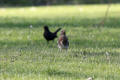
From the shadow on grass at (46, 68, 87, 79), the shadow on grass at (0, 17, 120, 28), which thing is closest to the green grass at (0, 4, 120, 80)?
the shadow on grass at (46, 68, 87, 79)

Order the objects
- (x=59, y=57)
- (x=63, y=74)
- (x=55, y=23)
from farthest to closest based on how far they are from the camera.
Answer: (x=55, y=23) → (x=59, y=57) → (x=63, y=74)

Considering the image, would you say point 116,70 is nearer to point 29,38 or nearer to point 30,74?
point 30,74

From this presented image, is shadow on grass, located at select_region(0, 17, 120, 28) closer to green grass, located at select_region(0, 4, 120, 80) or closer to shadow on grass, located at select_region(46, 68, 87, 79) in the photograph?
green grass, located at select_region(0, 4, 120, 80)

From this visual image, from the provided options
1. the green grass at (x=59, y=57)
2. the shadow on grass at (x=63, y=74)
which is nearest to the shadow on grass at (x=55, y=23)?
the green grass at (x=59, y=57)

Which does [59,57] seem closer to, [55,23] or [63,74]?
[63,74]

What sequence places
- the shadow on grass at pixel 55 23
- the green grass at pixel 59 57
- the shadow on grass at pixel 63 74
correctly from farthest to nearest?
the shadow on grass at pixel 55 23 < the green grass at pixel 59 57 < the shadow on grass at pixel 63 74

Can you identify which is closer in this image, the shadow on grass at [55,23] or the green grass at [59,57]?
the green grass at [59,57]

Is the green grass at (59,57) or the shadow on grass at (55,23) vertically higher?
the green grass at (59,57)

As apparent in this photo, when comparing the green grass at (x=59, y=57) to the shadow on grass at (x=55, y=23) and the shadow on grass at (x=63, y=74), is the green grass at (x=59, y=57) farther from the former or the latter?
the shadow on grass at (x=55, y=23)

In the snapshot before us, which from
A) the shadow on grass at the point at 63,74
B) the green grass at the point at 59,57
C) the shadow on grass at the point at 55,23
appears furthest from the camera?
the shadow on grass at the point at 55,23

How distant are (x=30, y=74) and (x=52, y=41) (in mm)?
5483

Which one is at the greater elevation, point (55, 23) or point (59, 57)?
point (59, 57)

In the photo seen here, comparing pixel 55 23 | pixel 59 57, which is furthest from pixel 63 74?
pixel 55 23

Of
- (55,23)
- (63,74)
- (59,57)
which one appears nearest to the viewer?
(63,74)
